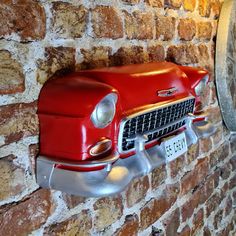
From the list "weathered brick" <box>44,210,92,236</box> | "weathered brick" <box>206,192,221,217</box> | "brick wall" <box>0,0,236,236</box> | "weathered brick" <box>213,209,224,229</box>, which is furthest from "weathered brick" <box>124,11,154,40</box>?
"weathered brick" <box>213,209,224,229</box>

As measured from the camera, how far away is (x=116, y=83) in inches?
35.3

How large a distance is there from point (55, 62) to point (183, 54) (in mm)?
827

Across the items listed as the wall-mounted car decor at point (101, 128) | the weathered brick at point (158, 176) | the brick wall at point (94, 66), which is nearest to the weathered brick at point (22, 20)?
the brick wall at point (94, 66)

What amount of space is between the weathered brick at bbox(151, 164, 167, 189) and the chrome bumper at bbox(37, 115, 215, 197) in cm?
42

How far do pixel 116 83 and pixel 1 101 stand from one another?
0.91ft

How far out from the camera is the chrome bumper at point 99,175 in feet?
2.66

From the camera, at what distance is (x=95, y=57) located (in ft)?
3.56

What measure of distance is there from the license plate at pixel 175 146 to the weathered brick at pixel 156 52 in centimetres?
35

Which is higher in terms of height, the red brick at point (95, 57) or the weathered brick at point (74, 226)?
the red brick at point (95, 57)

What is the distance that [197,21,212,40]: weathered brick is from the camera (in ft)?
5.76

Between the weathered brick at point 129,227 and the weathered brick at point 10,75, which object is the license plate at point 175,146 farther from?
the weathered brick at point 10,75

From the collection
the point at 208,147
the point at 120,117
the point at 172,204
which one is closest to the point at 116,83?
the point at 120,117

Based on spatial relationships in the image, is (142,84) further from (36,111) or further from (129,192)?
(129,192)

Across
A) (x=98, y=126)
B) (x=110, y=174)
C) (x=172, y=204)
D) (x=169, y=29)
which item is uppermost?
(x=169, y=29)
